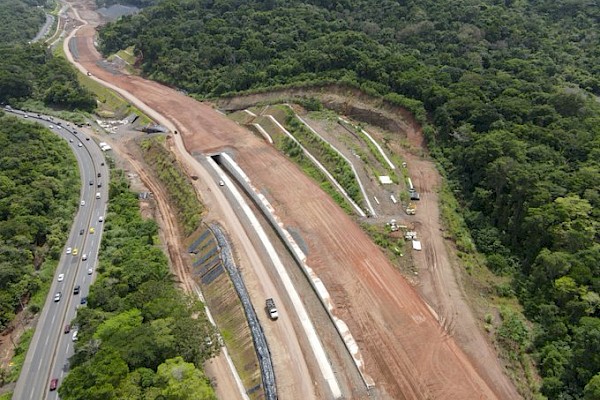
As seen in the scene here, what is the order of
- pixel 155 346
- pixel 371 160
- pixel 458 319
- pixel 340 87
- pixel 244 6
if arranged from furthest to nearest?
pixel 244 6
pixel 340 87
pixel 371 160
pixel 458 319
pixel 155 346

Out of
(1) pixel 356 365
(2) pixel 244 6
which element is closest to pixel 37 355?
(1) pixel 356 365

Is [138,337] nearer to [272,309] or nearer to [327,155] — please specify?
[272,309]

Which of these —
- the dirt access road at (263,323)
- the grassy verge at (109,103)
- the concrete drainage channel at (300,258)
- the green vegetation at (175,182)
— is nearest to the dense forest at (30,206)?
the dirt access road at (263,323)

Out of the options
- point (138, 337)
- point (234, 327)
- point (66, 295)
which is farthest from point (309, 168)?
point (138, 337)

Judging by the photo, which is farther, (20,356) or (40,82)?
(40,82)

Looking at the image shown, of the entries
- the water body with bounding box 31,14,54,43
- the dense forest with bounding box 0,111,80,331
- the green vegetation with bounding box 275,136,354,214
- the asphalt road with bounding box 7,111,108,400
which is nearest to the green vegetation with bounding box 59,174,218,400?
the asphalt road with bounding box 7,111,108,400

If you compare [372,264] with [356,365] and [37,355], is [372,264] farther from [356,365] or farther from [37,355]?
[37,355]
